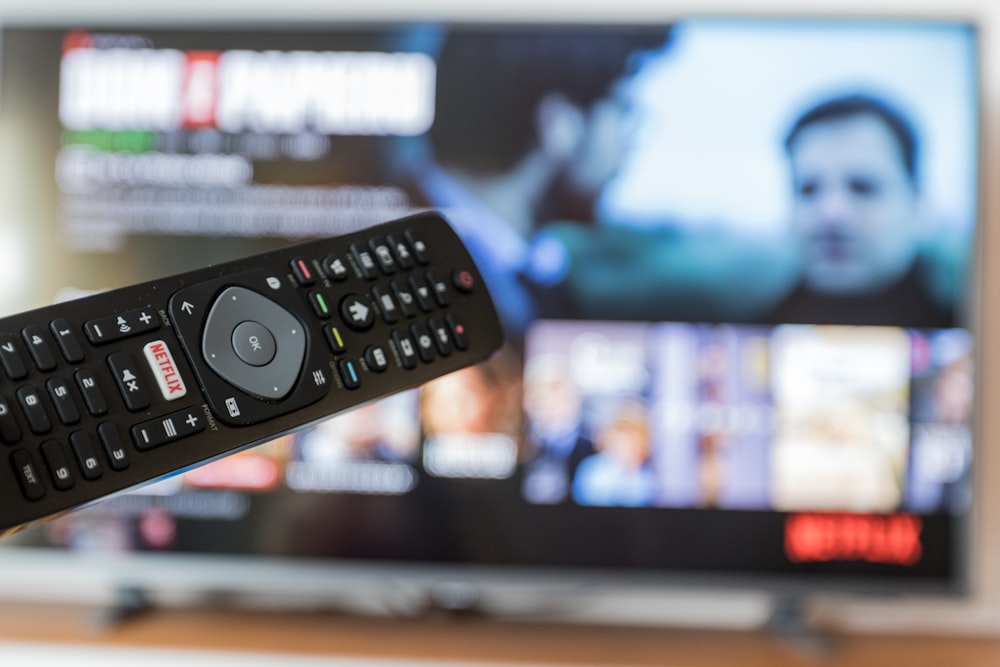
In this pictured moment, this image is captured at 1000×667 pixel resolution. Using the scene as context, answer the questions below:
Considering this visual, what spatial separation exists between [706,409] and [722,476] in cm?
7

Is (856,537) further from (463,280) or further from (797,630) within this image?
(463,280)

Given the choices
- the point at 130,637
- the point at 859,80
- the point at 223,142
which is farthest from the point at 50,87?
the point at 859,80

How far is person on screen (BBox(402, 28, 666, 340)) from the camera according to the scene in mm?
927

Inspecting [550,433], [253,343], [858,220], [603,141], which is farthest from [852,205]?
[253,343]

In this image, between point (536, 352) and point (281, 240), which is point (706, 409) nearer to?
point (536, 352)

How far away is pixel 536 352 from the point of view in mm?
928

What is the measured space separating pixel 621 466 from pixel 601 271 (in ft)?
0.67

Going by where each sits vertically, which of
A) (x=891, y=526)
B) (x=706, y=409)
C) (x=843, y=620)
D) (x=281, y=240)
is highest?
(x=281, y=240)

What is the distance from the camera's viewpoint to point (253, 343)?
1.55ft

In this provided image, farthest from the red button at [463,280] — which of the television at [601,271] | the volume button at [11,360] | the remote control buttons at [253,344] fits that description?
the television at [601,271]

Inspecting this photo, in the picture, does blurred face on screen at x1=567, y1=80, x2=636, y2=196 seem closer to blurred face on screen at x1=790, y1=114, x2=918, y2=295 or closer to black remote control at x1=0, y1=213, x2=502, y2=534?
blurred face on screen at x1=790, y1=114, x2=918, y2=295

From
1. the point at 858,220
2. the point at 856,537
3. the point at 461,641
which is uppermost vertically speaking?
the point at 858,220

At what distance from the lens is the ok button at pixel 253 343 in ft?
1.54

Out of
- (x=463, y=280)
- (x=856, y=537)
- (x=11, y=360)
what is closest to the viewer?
(x=11, y=360)
